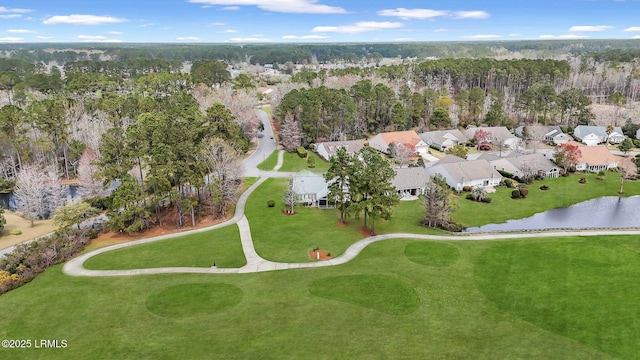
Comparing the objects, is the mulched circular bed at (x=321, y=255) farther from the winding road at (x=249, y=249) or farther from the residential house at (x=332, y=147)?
the residential house at (x=332, y=147)

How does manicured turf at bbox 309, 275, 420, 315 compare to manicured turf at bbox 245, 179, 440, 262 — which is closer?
manicured turf at bbox 309, 275, 420, 315

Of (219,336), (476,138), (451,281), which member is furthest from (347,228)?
(476,138)

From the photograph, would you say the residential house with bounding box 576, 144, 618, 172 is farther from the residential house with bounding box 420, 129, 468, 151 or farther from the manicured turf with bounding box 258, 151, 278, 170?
the manicured turf with bounding box 258, 151, 278, 170

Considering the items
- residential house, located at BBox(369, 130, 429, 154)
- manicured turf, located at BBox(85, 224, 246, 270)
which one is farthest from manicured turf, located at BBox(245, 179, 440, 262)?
residential house, located at BBox(369, 130, 429, 154)

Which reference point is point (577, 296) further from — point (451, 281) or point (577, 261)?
point (451, 281)

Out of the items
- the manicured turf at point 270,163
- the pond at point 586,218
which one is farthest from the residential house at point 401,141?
the pond at point 586,218
